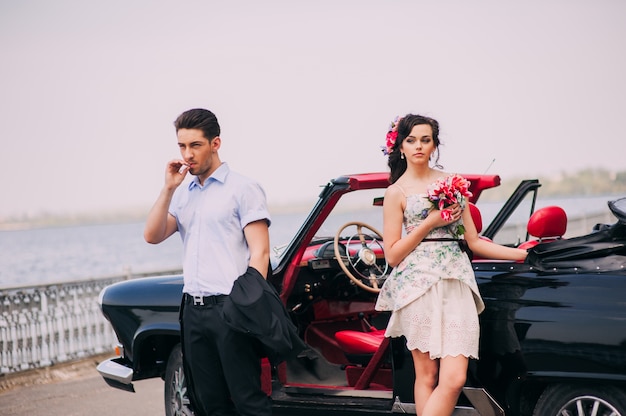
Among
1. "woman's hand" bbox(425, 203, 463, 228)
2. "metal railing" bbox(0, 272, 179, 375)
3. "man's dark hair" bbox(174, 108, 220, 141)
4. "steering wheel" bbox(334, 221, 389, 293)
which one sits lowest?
"metal railing" bbox(0, 272, 179, 375)

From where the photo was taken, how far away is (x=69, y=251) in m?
88.7

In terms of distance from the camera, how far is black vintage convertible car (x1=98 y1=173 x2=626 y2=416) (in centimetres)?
398

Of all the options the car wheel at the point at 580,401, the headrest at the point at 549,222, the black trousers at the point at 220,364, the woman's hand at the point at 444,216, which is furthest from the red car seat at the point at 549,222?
the black trousers at the point at 220,364

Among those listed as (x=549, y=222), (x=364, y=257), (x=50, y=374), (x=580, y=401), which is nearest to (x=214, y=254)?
(x=364, y=257)

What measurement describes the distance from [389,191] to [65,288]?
6588 mm

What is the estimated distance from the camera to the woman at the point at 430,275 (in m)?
4.11

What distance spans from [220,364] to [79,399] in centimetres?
418

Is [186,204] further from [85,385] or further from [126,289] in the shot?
[85,385]

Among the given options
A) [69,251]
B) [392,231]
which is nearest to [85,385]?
[392,231]

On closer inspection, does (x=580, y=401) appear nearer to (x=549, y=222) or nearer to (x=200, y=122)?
(x=549, y=222)

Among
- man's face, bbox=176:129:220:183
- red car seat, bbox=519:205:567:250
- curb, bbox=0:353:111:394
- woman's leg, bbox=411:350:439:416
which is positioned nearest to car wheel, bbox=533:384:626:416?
woman's leg, bbox=411:350:439:416

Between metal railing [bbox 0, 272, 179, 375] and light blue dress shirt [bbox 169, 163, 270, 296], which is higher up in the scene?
light blue dress shirt [bbox 169, 163, 270, 296]

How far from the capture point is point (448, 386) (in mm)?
4090

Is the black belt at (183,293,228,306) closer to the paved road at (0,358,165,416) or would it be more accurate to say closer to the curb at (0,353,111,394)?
the paved road at (0,358,165,416)
